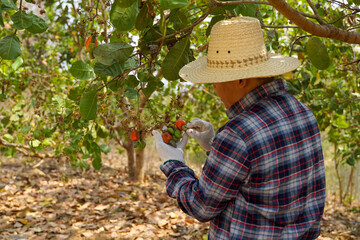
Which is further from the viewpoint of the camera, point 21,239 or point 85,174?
point 85,174

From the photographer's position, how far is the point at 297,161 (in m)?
1.40

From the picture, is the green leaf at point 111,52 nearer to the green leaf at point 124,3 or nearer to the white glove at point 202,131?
the green leaf at point 124,3

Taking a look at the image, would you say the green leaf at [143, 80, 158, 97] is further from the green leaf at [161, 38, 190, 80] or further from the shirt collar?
the shirt collar

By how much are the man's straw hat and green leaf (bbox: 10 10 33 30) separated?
0.70 meters

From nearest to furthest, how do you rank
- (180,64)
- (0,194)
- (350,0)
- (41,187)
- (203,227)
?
(180,64) → (350,0) → (203,227) → (0,194) → (41,187)

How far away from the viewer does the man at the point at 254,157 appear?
135cm

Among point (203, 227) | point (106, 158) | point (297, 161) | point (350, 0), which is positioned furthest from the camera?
point (106, 158)

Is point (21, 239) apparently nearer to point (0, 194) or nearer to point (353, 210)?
point (0, 194)

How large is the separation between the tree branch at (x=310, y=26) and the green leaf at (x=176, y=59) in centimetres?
44

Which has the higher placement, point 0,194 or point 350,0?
point 350,0

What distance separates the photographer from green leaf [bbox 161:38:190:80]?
5.48ft

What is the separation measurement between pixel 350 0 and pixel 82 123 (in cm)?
183

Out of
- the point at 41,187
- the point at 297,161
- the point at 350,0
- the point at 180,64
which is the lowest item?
the point at 41,187

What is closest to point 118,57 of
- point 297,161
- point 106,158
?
point 297,161
